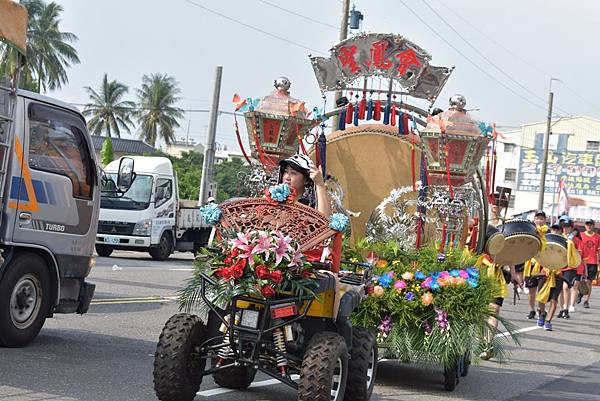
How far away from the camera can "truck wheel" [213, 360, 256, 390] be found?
8227 mm

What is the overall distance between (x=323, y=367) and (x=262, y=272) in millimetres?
765

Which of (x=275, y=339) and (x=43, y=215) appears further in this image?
(x=43, y=215)

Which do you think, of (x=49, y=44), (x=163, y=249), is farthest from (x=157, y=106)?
(x=163, y=249)

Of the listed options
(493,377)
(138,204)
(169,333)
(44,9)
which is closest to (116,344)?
(169,333)

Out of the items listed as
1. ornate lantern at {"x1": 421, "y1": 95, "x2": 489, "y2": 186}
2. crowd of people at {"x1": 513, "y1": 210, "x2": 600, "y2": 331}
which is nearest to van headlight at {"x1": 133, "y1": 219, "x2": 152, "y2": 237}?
crowd of people at {"x1": 513, "y1": 210, "x2": 600, "y2": 331}

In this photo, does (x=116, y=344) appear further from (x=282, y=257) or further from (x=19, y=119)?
(x=282, y=257)

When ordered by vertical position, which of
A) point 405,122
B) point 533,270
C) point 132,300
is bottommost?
point 132,300

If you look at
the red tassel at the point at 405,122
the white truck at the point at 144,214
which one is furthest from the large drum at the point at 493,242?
the white truck at the point at 144,214

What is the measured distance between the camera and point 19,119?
30.3 ft

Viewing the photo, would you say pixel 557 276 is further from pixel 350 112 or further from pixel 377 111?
pixel 350 112

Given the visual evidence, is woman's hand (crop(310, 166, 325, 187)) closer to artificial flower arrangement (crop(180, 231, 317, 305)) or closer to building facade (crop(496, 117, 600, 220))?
artificial flower arrangement (crop(180, 231, 317, 305))

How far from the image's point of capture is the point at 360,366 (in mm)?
7512

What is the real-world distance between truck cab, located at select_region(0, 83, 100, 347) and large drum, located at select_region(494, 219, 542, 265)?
16.8 feet

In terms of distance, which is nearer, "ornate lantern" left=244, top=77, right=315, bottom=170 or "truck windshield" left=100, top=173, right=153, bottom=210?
"ornate lantern" left=244, top=77, right=315, bottom=170
